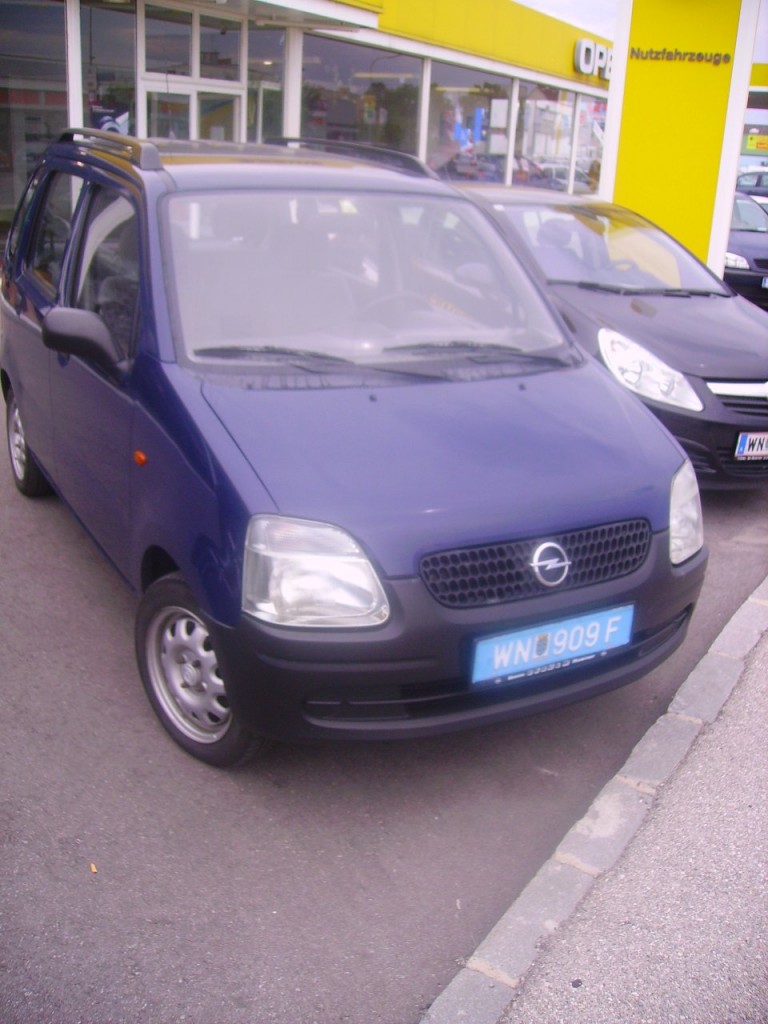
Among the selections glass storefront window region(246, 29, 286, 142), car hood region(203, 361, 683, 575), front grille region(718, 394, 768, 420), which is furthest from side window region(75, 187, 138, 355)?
glass storefront window region(246, 29, 286, 142)

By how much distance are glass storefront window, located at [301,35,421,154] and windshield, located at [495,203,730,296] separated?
10.5 metres

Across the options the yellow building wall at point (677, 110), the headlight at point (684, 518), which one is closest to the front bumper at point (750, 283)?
the yellow building wall at point (677, 110)

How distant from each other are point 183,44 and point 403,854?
44.4 feet

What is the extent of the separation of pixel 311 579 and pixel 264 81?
14506 mm

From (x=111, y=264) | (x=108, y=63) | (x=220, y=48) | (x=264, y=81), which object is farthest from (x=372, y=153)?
(x=264, y=81)

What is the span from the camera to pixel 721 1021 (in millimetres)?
2424

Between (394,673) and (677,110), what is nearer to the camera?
(394,673)

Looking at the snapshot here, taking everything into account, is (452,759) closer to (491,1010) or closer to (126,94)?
(491,1010)

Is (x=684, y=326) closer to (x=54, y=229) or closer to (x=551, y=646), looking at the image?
(x=54, y=229)

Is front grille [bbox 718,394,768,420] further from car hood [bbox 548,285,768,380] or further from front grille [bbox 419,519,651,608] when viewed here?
front grille [bbox 419,519,651,608]

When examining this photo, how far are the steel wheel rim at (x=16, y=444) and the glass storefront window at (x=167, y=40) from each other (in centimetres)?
954

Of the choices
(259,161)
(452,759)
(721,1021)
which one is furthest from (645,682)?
(259,161)

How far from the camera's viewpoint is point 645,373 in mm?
5781

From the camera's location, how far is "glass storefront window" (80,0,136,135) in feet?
41.2
